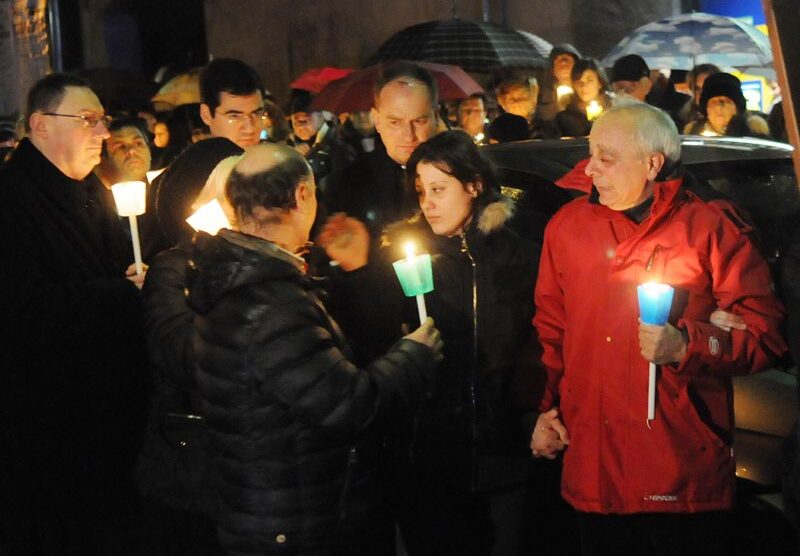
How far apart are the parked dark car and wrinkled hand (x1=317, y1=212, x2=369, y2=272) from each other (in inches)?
24.6

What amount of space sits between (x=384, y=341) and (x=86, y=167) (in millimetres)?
1566

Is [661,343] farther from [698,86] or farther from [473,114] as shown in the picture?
[698,86]

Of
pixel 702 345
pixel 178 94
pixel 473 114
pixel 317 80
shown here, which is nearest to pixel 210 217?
pixel 702 345

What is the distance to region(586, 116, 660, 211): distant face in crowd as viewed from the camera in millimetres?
3795

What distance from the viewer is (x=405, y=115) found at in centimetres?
521

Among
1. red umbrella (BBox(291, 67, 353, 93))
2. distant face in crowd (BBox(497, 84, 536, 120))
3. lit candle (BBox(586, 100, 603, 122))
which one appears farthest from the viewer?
red umbrella (BBox(291, 67, 353, 93))

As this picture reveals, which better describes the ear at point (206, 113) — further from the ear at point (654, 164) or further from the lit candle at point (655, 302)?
the lit candle at point (655, 302)

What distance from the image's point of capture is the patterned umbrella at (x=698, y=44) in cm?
1071

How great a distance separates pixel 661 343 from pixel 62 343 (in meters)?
2.51

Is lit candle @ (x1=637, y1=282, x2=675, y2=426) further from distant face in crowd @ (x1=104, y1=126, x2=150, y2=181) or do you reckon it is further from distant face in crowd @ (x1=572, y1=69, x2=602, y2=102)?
distant face in crowd @ (x1=572, y1=69, x2=602, y2=102)

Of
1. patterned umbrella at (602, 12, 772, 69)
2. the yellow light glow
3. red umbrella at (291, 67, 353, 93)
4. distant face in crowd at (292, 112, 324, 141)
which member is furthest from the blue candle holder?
red umbrella at (291, 67, 353, 93)

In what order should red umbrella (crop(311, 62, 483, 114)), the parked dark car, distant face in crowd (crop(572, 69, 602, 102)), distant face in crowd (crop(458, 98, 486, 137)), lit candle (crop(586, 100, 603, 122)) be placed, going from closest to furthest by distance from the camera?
A: the parked dark car < lit candle (crop(586, 100, 603, 122)) < distant face in crowd (crop(572, 69, 602, 102)) < red umbrella (crop(311, 62, 483, 114)) < distant face in crowd (crop(458, 98, 486, 137))

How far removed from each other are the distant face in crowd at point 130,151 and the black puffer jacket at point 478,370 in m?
3.42

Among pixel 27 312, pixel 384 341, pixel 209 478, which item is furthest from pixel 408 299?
pixel 27 312
